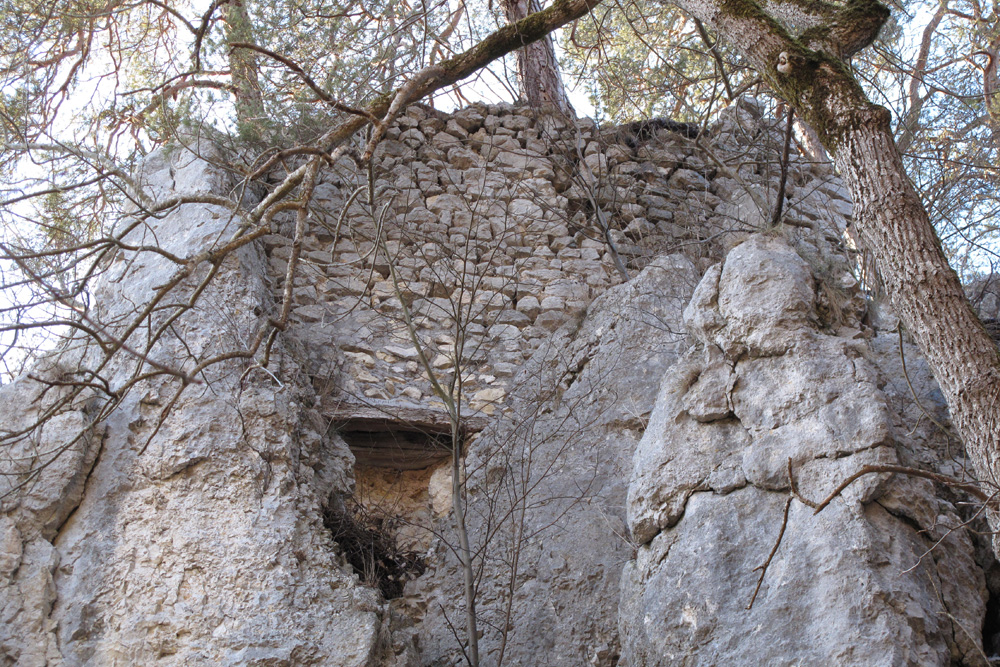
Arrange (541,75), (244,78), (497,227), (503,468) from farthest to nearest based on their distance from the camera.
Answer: (541,75), (244,78), (497,227), (503,468)

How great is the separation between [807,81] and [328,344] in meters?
2.77

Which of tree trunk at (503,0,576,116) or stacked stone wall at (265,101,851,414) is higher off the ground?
tree trunk at (503,0,576,116)

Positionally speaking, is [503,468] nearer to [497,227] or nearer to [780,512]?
[780,512]

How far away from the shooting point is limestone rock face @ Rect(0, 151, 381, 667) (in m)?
3.36

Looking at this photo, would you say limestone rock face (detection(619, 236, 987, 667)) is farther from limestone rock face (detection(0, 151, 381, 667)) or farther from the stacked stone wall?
limestone rock face (detection(0, 151, 381, 667))

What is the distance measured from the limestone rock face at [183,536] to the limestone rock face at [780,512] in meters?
1.26

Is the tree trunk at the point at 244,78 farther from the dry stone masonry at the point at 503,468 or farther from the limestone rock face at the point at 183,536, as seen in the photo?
the limestone rock face at the point at 183,536

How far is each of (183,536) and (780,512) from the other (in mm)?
2420

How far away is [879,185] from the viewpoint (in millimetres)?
3141

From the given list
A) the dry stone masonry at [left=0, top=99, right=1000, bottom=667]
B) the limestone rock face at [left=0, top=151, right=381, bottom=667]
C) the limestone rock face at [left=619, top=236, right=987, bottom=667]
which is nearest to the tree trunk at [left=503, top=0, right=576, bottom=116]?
the dry stone masonry at [left=0, top=99, right=1000, bottom=667]

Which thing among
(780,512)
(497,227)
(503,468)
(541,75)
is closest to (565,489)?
(503,468)

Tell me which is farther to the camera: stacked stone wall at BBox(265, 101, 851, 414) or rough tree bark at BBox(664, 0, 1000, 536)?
stacked stone wall at BBox(265, 101, 851, 414)

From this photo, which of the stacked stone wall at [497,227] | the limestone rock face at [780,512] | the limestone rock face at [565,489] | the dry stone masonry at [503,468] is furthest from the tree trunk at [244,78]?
the limestone rock face at [780,512]

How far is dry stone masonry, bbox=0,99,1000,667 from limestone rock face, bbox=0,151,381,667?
1 centimetres
